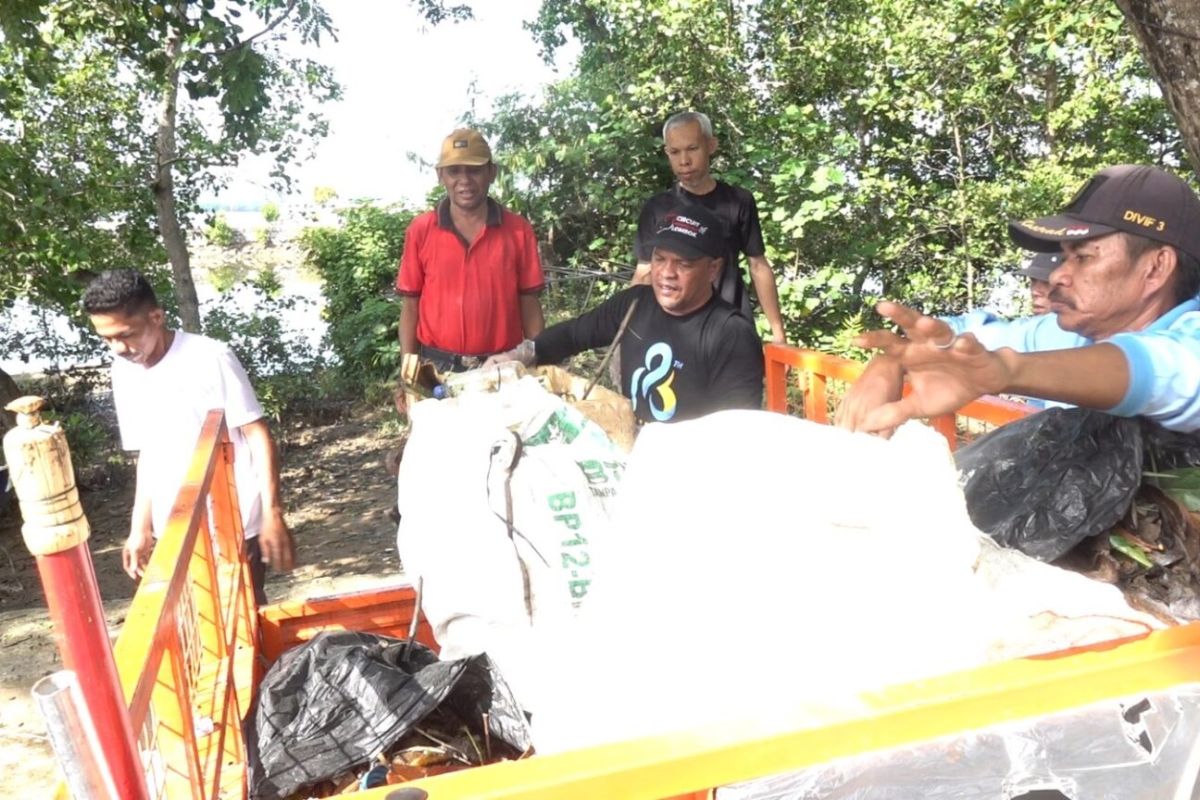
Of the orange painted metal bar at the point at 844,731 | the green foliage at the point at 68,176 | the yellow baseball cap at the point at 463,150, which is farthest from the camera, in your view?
the green foliage at the point at 68,176

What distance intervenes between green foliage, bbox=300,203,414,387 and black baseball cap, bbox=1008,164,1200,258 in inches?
381

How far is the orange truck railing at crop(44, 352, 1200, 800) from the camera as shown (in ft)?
3.55

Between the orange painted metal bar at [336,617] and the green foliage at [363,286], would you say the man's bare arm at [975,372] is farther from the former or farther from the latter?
the green foliage at [363,286]

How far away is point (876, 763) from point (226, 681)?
57.8 inches

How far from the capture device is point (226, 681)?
6.95 feet

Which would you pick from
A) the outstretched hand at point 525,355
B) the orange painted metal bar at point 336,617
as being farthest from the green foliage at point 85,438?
the orange painted metal bar at point 336,617

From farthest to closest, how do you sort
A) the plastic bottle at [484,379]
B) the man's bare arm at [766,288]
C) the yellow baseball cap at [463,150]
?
the man's bare arm at [766,288]
the yellow baseball cap at [463,150]
the plastic bottle at [484,379]

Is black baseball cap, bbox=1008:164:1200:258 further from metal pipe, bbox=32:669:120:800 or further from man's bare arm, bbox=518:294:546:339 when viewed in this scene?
man's bare arm, bbox=518:294:546:339

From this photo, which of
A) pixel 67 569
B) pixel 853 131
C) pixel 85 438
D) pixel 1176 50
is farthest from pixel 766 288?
pixel 85 438

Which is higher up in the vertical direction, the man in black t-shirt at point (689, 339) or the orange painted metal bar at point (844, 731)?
the man in black t-shirt at point (689, 339)

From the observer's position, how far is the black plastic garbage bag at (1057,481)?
1582mm

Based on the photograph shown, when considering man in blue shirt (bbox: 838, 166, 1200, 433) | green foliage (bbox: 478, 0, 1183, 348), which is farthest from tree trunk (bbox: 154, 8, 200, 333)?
man in blue shirt (bbox: 838, 166, 1200, 433)

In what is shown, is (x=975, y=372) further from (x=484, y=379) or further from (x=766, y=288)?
(x=766, y=288)

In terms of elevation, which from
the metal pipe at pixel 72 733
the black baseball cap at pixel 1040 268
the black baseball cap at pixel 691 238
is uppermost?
Answer: the black baseball cap at pixel 691 238
